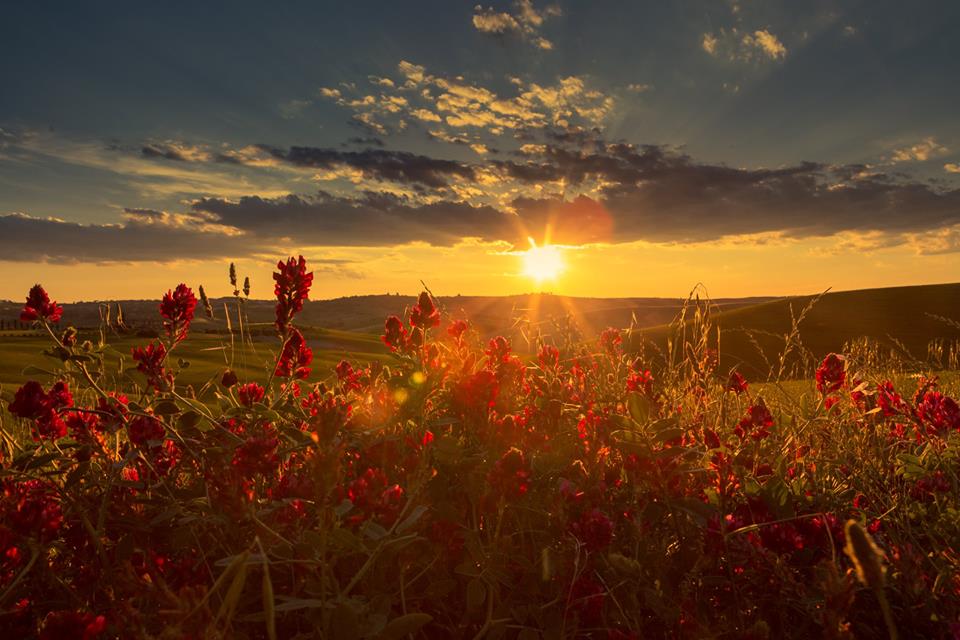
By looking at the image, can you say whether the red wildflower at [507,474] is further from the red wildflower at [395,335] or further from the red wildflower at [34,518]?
the red wildflower at [34,518]

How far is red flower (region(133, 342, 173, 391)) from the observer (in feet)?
7.98

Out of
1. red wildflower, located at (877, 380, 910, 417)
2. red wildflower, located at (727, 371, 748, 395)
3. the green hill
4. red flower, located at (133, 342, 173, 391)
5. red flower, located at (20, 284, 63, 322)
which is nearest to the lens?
red flower, located at (133, 342, 173, 391)

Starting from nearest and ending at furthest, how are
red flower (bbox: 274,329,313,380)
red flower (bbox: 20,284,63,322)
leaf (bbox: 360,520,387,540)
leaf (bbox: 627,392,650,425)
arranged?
leaf (bbox: 360,520,387,540), leaf (bbox: 627,392,650,425), red flower (bbox: 20,284,63,322), red flower (bbox: 274,329,313,380)

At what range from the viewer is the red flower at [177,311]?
2.67 metres

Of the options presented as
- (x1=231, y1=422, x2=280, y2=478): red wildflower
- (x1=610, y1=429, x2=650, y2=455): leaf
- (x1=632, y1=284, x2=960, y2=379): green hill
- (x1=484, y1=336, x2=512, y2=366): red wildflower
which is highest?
(x1=484, y1=336, x2=512, y2=366): red wildflower

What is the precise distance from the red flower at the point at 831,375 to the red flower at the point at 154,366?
9.91 feet

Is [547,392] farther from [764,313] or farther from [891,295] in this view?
[891,295]

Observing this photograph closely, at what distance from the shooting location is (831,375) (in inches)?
117

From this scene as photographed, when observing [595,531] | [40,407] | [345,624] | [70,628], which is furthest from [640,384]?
[40,407]

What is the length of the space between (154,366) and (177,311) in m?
0.28

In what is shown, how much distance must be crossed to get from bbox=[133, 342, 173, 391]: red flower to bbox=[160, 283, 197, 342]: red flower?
0.32 ft

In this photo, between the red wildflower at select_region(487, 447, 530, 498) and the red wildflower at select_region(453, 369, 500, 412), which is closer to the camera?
the red wildflower at select_region(487, 447, 530, 498)

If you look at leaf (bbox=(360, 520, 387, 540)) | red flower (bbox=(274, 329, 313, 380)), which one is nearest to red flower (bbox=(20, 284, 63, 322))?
red flower (bbox=(274, 329, 313, 380))

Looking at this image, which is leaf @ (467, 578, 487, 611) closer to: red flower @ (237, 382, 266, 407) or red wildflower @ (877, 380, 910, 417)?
red flower @ (237, 382, 266, 407)
